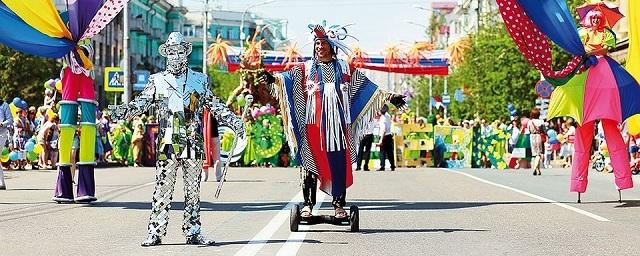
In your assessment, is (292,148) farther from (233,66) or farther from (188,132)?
(233,66)

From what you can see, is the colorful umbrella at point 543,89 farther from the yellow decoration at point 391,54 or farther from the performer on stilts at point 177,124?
the performer on stilts at point 177,124

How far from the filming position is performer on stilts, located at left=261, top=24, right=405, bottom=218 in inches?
502

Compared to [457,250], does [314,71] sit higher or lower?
higher

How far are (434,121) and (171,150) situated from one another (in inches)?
1351

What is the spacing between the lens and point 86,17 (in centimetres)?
1680

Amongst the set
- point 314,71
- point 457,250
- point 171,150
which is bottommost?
point 457,250

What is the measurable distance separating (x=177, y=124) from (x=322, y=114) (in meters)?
2.11

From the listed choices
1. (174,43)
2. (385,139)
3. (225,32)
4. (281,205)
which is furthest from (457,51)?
(225,32)

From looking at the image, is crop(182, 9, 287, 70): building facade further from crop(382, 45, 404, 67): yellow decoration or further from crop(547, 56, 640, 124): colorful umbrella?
crop(547, 56, 640, 124): colorful umbrella

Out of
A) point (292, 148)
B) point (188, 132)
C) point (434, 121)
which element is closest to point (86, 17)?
point (292, 148)

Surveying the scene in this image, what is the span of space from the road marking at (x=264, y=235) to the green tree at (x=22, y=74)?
5320 cm

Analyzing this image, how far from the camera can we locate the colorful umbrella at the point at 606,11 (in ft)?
56.2

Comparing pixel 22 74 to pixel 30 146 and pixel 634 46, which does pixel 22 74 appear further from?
pixel 634 46

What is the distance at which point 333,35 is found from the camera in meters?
12.9
